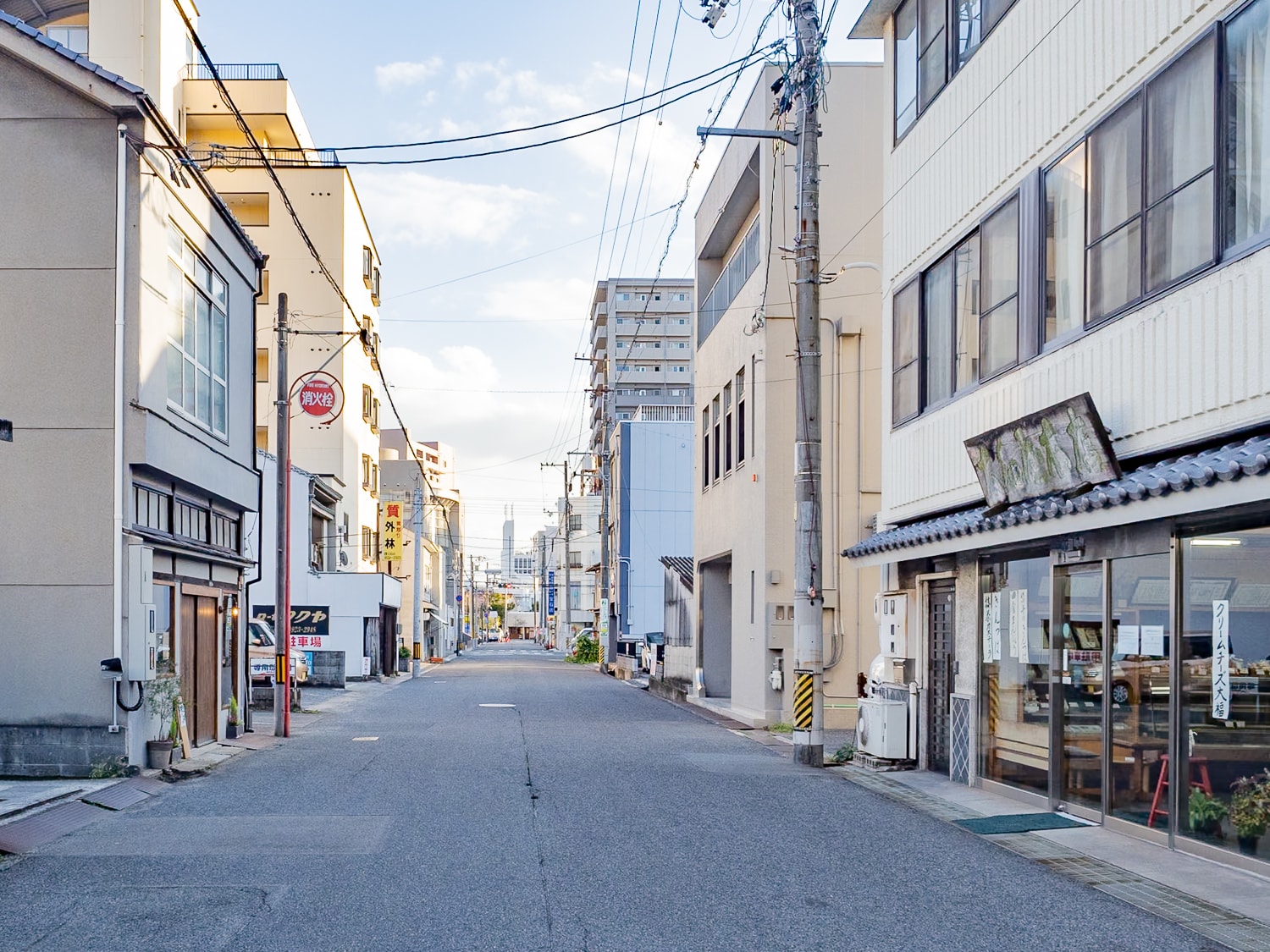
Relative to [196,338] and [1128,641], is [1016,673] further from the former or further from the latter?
[196,338]

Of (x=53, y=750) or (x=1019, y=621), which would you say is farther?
(x=53, y=750)

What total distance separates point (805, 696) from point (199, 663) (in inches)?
336

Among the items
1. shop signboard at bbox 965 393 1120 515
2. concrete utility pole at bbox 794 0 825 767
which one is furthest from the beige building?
shop signboard at bbox 965 393 1120 515

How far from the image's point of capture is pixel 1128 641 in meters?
10.7

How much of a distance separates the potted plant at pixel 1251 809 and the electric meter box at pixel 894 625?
766 centimetres

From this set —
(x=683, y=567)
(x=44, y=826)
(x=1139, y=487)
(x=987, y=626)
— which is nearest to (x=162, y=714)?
(x=44, y=826)

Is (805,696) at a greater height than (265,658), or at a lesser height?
greater

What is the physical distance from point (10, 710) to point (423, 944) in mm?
9214

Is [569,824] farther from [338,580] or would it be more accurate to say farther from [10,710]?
[338,580]

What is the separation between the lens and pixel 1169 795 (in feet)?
32.2

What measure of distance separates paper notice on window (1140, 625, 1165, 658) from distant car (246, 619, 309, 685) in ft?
63.4

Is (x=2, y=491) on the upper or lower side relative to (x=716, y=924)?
upper

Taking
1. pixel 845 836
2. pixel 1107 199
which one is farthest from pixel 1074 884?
pixel 1107 199

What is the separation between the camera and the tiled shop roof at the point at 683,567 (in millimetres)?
36281
